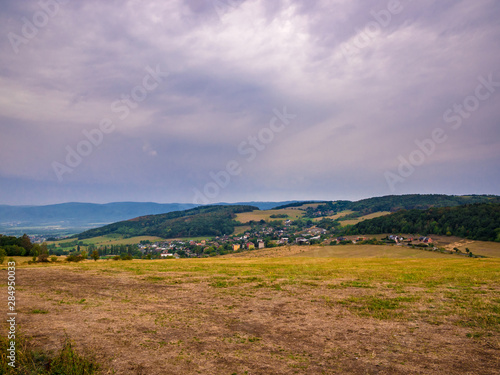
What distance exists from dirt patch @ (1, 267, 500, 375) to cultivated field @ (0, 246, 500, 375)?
0.15ft

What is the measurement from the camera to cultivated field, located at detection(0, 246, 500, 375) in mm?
8664

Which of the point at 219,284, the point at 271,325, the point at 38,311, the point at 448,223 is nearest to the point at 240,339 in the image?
the point at 271,325

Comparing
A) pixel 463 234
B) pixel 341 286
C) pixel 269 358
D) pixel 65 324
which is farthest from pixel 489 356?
pixel 463 234

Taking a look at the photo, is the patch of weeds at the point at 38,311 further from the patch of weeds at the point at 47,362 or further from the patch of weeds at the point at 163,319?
the patch of weeds at the point at 163,319

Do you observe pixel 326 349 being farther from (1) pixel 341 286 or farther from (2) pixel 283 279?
(2) pixel 283 279

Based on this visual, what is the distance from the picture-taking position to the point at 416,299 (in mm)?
16812

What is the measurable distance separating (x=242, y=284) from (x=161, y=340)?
12079mm

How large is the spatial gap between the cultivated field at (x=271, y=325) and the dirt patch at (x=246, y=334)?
0.05 m

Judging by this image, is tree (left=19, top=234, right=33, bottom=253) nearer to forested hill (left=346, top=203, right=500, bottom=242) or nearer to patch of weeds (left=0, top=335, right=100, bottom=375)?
patch of weeds (left=0, top=335, right=100, bottom=375)

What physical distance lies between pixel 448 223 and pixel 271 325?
112820 mm

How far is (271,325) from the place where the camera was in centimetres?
1227

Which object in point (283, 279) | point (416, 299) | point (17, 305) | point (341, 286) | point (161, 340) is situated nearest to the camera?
point (161, 340)

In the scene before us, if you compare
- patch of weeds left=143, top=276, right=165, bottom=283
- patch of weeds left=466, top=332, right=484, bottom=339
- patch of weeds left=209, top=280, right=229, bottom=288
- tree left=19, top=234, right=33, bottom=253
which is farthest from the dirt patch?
tree left=19, top=234, right=33, bottom=253

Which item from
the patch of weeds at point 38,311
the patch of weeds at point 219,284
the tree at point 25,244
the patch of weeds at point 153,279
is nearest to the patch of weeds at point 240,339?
the patch of weeds at point 38,311
